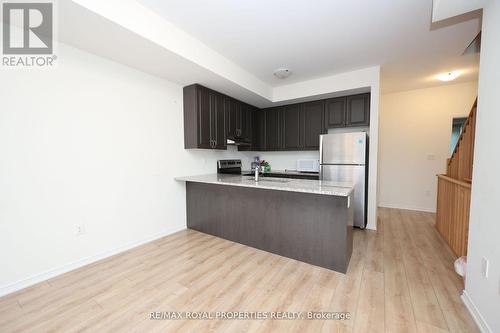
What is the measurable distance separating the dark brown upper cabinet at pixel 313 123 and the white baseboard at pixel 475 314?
2.85 m

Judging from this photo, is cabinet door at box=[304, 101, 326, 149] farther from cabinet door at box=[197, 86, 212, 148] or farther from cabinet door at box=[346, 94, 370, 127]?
cabinet door at box=[197, 86, 212, 148]

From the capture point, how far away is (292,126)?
436cm

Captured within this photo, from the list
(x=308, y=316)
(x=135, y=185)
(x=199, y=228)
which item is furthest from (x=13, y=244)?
(x=308, y=316)

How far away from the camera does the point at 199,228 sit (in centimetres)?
336

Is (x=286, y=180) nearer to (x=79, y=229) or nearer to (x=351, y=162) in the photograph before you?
(x=351, y=162)

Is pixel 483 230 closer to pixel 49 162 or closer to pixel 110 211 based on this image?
pixel 110 211

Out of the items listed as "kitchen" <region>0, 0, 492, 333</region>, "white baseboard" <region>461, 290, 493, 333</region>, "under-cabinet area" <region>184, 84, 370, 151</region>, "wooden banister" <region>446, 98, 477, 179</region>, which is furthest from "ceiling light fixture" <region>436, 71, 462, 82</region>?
"white baseboard" <region>461, 290, 493, 333</region>

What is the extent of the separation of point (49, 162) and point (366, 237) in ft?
13.3

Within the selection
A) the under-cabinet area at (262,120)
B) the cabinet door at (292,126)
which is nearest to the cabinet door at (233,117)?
the under-cabinet area at (262,120)

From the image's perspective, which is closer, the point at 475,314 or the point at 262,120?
the point at 475,314

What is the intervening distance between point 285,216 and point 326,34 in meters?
2.21

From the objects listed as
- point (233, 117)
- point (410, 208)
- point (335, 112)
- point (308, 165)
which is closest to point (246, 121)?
point (233, 117)

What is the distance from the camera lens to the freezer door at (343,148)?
10.8 feet

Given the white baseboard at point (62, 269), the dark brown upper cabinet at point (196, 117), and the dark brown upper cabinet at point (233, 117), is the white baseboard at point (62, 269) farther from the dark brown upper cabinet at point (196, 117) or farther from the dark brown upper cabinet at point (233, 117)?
the dark brown upper cabinet at point (233, 117)
